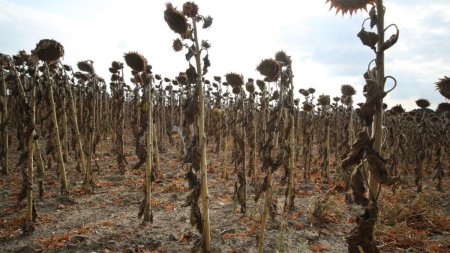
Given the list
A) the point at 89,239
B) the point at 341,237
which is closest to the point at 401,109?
the point at 341,237

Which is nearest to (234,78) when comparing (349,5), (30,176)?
(30,176)

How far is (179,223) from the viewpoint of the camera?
23.1ft

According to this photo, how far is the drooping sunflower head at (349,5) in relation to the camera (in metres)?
2.77

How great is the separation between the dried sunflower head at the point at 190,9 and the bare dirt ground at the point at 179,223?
307 cm

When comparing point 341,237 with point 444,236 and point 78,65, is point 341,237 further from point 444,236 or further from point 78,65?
point 78,65

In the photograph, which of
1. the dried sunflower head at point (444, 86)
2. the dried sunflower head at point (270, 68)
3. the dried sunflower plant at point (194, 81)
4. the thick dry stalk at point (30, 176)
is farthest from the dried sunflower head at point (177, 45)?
the dried sunflower head at point (444, 86)

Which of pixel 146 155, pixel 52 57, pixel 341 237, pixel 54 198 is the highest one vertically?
pixel 52 57

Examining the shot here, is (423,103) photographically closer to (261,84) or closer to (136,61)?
(261,84)

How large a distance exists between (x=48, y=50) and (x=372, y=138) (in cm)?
647

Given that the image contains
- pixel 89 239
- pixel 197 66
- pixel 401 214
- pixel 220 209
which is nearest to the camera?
pixel 197 66

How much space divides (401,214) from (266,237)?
3.67 m

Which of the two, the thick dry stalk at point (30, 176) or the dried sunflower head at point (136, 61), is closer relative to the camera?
the thick dry stalk at point (30, 176)

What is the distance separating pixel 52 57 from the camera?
6824 mm

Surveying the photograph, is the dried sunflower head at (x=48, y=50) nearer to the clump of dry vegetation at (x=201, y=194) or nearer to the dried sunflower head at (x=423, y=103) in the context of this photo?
the clump of dry vegetation at (x=201, y=194)
